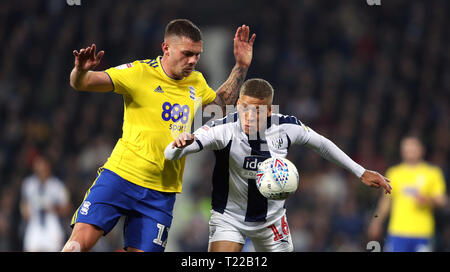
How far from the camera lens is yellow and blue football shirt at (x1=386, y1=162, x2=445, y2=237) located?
8.73 metres

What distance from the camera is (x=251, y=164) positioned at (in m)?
5.15

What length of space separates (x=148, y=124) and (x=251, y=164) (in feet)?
2.77

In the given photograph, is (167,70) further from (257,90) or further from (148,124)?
(257,90)

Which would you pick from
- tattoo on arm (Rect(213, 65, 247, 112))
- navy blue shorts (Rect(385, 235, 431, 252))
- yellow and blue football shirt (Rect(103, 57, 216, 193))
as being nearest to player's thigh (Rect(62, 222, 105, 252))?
yellow and blue football shirt (Rect(103, 57, 216, 193))

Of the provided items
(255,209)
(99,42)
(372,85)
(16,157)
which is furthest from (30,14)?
(255,209)

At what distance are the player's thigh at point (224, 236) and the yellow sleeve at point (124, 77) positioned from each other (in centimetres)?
122

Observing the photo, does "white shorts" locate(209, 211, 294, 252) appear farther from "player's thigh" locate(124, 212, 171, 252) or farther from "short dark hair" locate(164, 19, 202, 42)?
"short dark hair" locate(164, 19, 202, 42)

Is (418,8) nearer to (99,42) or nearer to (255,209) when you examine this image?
(99,42)

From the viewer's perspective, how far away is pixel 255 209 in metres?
5.24

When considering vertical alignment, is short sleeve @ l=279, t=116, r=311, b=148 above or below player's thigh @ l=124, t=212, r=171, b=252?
above

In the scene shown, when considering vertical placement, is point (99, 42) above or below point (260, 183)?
above

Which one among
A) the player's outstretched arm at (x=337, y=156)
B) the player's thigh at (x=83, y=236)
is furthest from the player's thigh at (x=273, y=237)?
the player's thigh at (x=83, y=236)

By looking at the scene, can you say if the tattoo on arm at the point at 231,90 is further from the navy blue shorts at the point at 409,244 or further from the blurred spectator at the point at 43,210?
the blurred spectator at the point at 43,210

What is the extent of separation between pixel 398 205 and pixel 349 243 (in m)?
1.41
